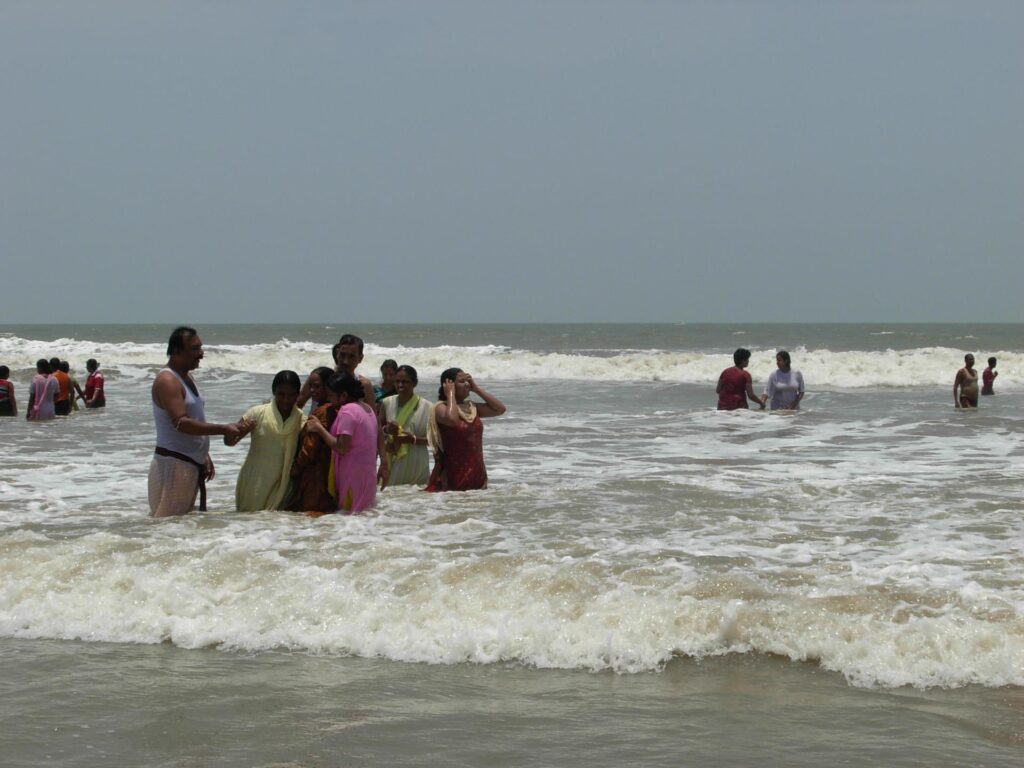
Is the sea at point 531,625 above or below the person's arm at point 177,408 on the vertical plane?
below

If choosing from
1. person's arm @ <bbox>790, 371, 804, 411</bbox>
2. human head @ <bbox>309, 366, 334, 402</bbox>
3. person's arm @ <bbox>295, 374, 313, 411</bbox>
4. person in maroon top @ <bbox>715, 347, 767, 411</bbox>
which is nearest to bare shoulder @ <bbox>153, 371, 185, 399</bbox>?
person's arm @ <bbox>295, 374, 313, 411</bbox>

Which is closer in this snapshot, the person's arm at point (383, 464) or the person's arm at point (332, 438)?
the person's arm at point (332, 438)

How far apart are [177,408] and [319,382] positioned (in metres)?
1.04

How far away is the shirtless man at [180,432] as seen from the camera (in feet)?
23.1

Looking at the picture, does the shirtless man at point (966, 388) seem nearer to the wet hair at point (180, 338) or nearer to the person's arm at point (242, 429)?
the person's arm at point (242, 429)

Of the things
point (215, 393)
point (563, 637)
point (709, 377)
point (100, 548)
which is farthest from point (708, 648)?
point (709, 377)

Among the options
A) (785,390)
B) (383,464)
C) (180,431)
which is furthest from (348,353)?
(785,390)

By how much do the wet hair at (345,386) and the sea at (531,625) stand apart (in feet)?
2.99

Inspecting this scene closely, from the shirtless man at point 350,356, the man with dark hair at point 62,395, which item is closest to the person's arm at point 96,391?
the man with dark hair at point 62,395

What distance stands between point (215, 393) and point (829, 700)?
21567 millimetres

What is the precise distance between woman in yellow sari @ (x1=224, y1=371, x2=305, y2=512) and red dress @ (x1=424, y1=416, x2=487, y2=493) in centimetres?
164

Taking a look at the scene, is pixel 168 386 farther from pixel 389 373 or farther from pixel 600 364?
pixel 600 364

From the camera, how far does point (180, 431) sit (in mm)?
7160

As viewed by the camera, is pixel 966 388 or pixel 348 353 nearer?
pixel 348 353
